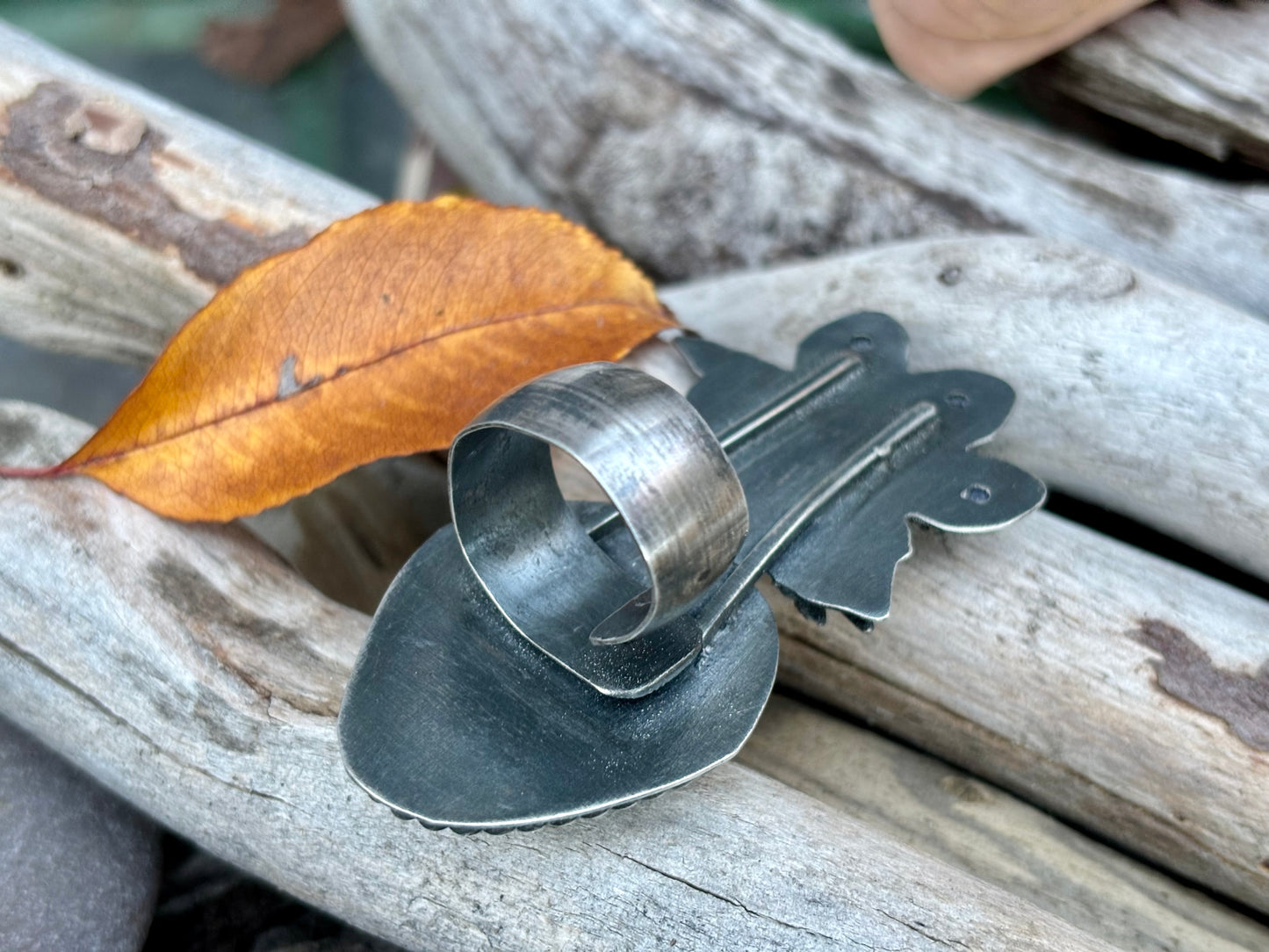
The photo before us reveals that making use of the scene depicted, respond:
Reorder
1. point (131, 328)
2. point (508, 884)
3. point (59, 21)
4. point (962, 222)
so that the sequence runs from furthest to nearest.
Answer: point (59, 21) < point (962, 222) < point (131, 328) < point (508, 884)

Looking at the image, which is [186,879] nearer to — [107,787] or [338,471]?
[107,787]

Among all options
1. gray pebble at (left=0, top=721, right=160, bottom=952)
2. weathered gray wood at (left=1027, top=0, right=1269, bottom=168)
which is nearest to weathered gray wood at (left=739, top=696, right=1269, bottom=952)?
gray pebble at (left=0, top=721, right=160, bottom=952)

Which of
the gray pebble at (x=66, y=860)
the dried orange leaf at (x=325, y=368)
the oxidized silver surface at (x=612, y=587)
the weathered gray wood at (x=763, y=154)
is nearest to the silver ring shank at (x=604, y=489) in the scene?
the oxidized silver surface at (x=612, y=587)

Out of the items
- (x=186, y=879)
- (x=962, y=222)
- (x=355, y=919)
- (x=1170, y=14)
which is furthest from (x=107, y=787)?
(x=1170, y=14)

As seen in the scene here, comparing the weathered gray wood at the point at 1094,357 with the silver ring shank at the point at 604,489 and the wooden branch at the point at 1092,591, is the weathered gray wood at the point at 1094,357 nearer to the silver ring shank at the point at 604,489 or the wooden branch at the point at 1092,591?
the wooden branch at the point at 1092,591

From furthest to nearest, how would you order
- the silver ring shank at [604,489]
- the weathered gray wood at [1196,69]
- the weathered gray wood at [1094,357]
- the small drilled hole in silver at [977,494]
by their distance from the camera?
the weathered gray wood at [1196,69] → the weathered gray wood at [1094,357] → the small drilled hole in silver at [977,494] → the silver ring shank at [604,489]
